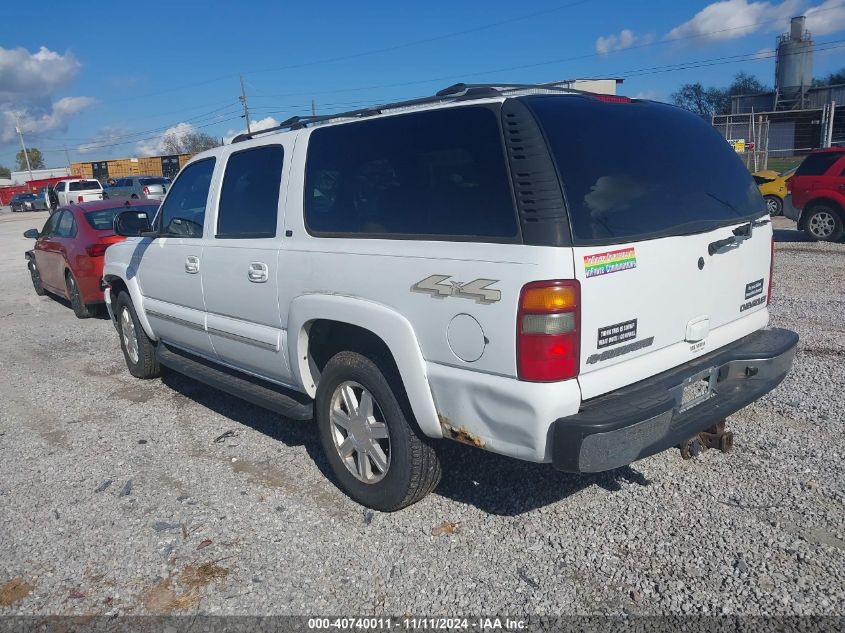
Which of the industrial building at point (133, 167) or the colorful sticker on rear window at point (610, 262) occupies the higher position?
the industrial building at point (133, 167)

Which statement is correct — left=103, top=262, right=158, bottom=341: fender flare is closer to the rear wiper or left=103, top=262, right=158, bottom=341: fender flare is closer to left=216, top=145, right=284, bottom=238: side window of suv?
left=216, top=145, right=284, bottom=238: side window of suv

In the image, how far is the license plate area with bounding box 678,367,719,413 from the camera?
315 centimetres

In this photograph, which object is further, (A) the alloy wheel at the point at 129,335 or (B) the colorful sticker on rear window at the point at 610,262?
(A) the alloy wheel at the point at 129,335

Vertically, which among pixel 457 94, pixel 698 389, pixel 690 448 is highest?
pixel 457 94

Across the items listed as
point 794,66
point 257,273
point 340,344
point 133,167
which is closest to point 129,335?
point 257,273

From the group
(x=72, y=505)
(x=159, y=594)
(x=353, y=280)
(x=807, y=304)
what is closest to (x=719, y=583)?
(x=353, y=280)

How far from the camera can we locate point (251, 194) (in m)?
4.41

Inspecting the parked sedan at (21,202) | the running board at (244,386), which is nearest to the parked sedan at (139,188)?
the parked sedan at (21,202)

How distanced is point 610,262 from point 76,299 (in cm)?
886

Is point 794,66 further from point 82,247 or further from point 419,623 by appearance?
A: point 419,623

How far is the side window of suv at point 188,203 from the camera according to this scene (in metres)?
4.94

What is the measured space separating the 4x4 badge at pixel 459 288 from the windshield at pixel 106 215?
7.22m

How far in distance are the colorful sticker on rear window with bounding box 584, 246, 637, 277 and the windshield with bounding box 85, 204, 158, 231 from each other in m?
7.82

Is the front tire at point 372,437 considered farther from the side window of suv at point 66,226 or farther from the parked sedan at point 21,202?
the parked sedan at point 21,202
